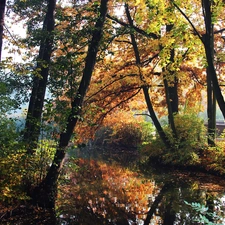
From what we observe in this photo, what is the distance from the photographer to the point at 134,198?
23.7 feet

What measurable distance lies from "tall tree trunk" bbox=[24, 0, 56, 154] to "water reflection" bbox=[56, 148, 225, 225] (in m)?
1.04

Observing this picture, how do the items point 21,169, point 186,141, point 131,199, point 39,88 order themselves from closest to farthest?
point 21,169
point 131,199
point 39,88
point 186,141

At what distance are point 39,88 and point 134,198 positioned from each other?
4.00m

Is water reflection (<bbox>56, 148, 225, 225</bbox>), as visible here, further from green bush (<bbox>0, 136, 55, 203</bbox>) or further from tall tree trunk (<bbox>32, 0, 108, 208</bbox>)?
green bush (<bbox>0, 136, 55, 203</bbox>)

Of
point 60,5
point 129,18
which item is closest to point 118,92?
point 129,18

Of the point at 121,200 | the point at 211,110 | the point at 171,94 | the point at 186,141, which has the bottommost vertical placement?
the point at 121,200

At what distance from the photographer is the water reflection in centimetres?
559

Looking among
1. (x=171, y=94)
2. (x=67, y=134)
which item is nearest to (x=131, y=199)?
(x=67, y=134)

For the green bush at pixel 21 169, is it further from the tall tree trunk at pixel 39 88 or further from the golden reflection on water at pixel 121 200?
the golden reflection on water at pixel 121 200

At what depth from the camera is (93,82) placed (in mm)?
13234

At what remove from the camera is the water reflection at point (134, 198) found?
5.59 m

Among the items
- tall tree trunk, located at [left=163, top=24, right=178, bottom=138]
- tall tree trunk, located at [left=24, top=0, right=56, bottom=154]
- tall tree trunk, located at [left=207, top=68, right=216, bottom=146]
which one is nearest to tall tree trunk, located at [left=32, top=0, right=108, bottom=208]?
tall tree trunk, located at [left=24, top=0, right=56, bottom=154]

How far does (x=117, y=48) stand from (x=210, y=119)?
5.47 meters

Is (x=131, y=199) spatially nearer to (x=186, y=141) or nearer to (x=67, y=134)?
(x=67, y=134)
